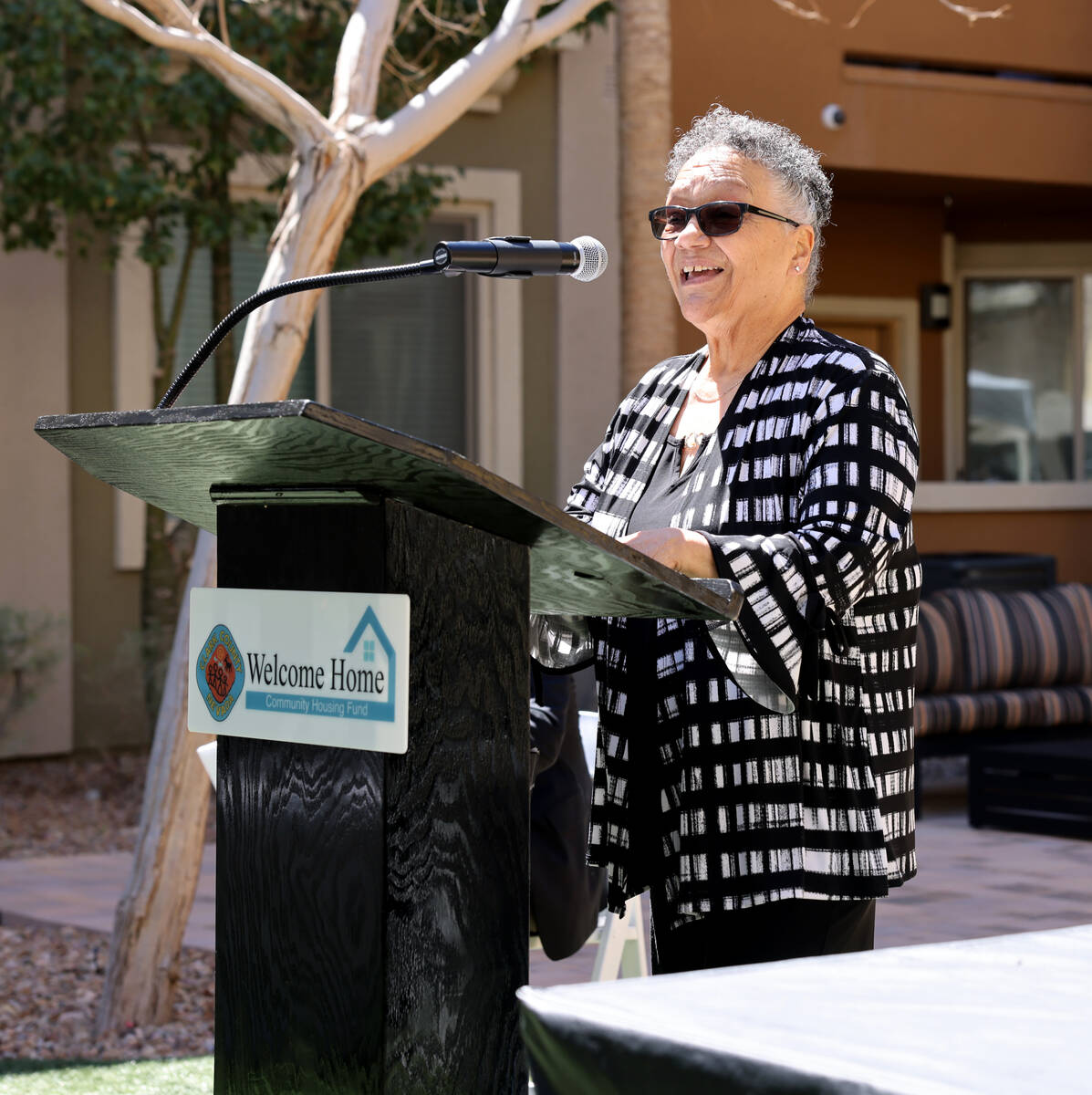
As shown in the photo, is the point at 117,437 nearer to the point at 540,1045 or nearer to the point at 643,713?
the point at 540,1045

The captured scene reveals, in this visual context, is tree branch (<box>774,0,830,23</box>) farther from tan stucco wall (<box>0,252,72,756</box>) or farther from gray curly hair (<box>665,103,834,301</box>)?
tan stucco wall (<box>0,252,72,756</box>)

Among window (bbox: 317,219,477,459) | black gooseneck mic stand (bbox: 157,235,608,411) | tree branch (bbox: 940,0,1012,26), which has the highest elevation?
tree branch (bbox: 940,0,1012,26)

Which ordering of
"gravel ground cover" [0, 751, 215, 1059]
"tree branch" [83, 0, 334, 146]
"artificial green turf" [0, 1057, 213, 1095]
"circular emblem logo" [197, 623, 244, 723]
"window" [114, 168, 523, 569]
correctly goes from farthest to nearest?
"window" [114, 168, 523, 569]
"gravel ground cover" [0, 751, 215, 1059]
"tree branch" [83, 0, 334, 146]
"artificial green turf" [0, 1057, 213, 1095]
"circular emblem logo" [197, 623, 244, 723]

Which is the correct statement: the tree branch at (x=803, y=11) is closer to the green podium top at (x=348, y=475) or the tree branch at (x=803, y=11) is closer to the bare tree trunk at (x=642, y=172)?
the bare tree trunk at (x=642, y=172)

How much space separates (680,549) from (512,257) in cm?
46

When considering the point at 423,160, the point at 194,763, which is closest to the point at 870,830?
the point at 194,763

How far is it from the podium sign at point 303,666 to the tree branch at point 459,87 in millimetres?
3261

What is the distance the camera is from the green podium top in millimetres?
1571

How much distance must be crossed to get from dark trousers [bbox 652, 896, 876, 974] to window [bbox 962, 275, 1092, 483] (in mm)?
13069

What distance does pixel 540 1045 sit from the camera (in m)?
1.36

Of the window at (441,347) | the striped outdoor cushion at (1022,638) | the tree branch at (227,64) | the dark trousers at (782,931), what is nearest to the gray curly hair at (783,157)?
the dark trousers at (782,931)

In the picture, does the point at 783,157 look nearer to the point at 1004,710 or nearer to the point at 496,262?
the point at 496,262

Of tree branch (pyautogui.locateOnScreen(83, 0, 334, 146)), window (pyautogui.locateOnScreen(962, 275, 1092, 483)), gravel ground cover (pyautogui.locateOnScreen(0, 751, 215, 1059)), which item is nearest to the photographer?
tree branch (pyautogui.locateOnScreen(83, 0, 334, 146))

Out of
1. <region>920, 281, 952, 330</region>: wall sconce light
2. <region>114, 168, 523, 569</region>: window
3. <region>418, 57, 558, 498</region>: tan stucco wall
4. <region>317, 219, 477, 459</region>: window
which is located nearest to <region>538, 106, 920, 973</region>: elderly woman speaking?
<region>114, 168, 523, 569</region>: window
